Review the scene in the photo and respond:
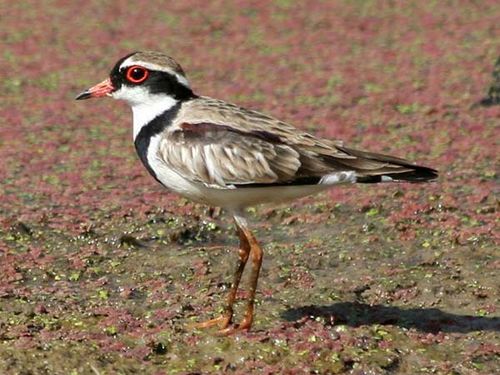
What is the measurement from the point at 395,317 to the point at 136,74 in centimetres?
238

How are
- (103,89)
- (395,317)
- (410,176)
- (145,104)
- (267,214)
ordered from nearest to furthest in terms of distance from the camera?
(410,176) → (395,317) → (145,104) → (103,89) → (267,214)

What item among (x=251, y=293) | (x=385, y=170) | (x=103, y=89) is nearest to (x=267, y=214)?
(x=103, y=89)

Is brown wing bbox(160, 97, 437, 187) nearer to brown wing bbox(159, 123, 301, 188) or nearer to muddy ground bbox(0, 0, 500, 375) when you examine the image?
brown wing bbox(159, 123, 301, 188)

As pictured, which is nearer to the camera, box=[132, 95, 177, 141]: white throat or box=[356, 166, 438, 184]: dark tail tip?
box=[356, 166, 438, 184]: dark tail tip

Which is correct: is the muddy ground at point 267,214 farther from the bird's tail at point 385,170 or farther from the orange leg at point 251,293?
the bird's tail at point 385,170

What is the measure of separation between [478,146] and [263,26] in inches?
195

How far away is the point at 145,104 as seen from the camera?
7699 millimetres

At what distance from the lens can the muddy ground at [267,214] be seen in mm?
7148

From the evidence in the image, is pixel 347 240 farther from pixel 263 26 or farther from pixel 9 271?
pixel 263 26

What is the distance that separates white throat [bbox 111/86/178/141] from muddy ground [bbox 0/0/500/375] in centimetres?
122

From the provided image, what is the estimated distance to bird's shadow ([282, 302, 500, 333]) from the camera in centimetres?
745

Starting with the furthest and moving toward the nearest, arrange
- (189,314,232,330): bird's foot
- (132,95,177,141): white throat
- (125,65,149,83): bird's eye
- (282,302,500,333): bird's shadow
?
1. (125,65,149,83): bird's eye
2. (132,95,177,141): white throat
3. (282,302,500,333): bird's shadow
4. (189,314,232,330): bird's foot

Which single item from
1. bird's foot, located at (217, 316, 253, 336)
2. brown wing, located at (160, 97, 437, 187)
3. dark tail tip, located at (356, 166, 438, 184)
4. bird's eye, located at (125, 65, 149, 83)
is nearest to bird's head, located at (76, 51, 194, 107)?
bird's eye, located at (125, 65, 149, 83)

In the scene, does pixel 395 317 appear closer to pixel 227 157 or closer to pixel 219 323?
pixel 219 323
